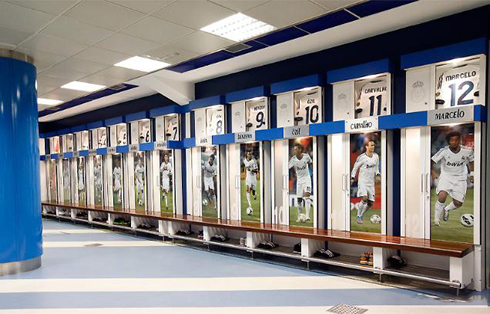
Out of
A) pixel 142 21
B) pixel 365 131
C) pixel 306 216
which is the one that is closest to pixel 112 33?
pixel 142 21

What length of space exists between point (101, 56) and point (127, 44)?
2.36 ft

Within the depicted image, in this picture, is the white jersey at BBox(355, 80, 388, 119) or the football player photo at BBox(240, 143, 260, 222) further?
the football player photo at BBox(240, 143, 260, 222)

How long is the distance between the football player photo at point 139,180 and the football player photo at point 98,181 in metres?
1.81

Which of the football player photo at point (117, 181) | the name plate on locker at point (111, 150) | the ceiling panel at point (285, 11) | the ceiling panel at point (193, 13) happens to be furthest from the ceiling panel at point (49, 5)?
the football player photo at point (117, 181)

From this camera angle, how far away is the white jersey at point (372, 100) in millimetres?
5180

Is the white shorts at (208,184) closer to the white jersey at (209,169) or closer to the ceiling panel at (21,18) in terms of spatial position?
the white jersey at (209,169)

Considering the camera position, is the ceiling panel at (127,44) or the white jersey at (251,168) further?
the white jersey at (251,168)

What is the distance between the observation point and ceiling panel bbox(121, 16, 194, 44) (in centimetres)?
407

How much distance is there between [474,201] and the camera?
4.37 metres

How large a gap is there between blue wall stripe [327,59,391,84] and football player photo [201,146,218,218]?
2.91m

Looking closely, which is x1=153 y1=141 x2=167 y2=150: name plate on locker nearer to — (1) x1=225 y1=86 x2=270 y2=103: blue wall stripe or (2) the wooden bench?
(2) the wooden bench

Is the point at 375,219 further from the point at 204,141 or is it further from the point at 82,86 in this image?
the point at 82,86

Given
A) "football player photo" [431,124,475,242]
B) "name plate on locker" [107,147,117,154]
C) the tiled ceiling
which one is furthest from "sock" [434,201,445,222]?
"name plate on locker" [107,147,117,154]

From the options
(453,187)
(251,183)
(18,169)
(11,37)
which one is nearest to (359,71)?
(453,187)
